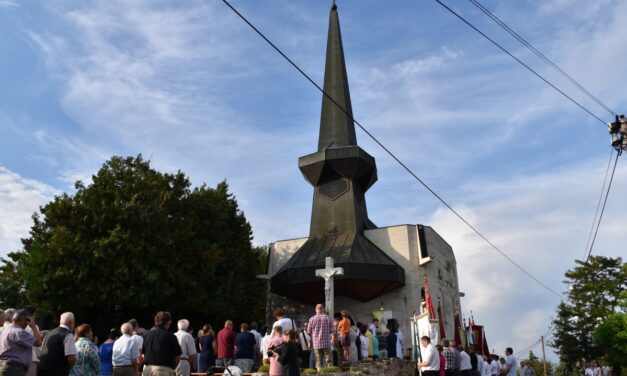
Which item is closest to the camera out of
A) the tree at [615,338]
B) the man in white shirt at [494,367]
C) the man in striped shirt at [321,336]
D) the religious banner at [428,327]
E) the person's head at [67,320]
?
the person's head at [67,320]

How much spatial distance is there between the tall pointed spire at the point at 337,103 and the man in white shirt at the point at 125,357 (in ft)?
69.3

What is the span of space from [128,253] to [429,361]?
57.8ft

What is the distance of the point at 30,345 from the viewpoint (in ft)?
25.3

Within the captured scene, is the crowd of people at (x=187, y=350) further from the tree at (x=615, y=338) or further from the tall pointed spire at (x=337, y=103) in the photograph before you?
the tree at (x=615, y=338)

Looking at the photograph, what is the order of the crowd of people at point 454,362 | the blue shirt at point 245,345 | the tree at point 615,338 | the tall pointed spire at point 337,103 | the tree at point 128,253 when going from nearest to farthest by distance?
the crowd of people at point 454,362, the blue shirt at point 245,345, the tree at point 128,253, the tall pointed spire at point 337,103, the tree at point 615,338

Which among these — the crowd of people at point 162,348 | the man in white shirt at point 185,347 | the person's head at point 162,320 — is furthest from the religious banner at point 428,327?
the person's head at point 162,320

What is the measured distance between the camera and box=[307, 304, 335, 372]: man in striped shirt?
1279cm

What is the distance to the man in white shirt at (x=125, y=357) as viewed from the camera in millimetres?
9688

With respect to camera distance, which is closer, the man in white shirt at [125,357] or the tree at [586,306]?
the man in white shirt at [125,357]

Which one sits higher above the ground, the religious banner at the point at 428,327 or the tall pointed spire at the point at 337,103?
the tall pointed spire at the point at 337,103

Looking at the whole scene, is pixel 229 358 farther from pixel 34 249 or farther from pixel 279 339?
pixel 34 249

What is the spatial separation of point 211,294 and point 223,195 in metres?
6.47

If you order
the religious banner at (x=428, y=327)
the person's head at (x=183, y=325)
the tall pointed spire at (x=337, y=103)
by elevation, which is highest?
the tall pointed spire at (x=337, y=103)

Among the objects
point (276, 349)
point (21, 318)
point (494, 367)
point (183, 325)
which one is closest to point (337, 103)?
point (494, 367)
